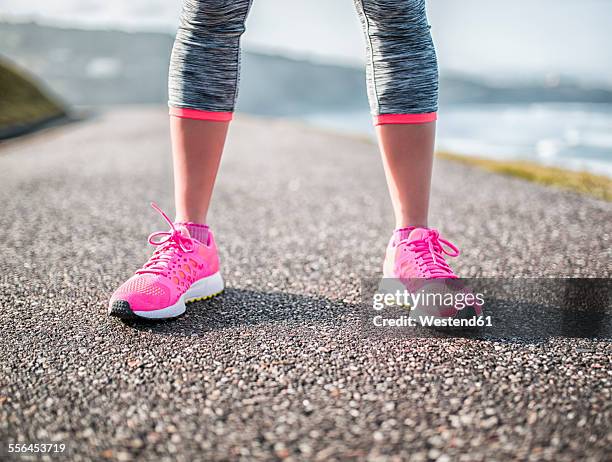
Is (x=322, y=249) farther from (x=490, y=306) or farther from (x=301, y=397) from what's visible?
(x=301, y=397)

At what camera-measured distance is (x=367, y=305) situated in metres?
Result: 1.83

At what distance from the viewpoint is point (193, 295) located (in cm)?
180

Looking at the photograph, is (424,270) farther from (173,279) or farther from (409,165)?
(173,279)

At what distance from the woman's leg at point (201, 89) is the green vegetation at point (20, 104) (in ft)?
33.8

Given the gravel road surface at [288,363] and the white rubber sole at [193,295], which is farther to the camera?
the white rubber sole at [193,295]

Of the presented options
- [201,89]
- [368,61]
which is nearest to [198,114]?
[201,89]

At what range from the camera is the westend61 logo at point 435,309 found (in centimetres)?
159

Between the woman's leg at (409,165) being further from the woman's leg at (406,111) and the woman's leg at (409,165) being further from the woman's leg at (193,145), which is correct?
the woman's leg at (193,145)

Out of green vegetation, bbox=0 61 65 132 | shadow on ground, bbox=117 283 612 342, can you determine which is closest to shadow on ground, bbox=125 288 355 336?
shadow on ground, bbox=117 283 612 342

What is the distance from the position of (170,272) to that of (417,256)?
0.77 meters

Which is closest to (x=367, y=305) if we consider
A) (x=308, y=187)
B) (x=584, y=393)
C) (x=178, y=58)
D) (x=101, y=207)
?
(x=584, y=393)

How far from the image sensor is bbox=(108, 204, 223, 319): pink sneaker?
162 centimetres

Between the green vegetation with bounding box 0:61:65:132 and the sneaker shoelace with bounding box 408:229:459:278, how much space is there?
10.8 meters

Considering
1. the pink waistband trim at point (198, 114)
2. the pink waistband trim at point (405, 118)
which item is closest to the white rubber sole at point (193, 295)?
the pink waistband trim at point (198, 114)
